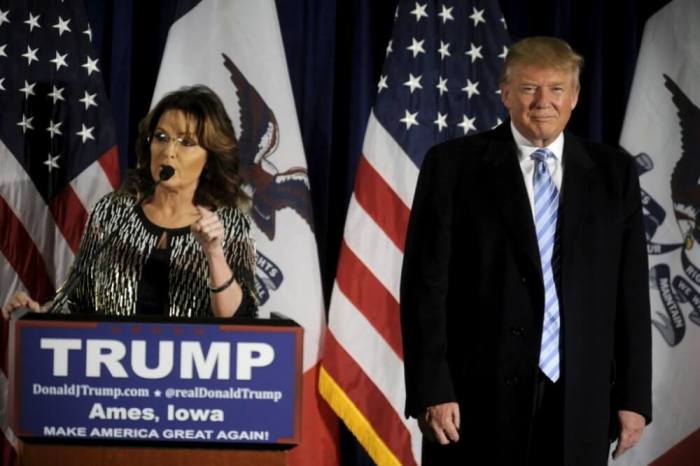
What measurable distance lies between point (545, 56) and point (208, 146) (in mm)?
1099

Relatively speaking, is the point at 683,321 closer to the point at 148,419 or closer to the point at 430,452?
the point at 430,452

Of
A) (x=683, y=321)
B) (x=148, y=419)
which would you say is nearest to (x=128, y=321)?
(x=148, y=419)

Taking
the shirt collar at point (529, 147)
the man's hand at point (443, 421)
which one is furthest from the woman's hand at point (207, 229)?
the shirt collar at point (529, 147)

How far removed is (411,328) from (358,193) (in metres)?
1.73

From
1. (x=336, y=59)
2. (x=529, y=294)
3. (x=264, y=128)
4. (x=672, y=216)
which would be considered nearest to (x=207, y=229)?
(x=529, y=294)

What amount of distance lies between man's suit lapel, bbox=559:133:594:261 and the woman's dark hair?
1065 mm

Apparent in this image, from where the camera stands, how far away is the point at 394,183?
413 centimetres

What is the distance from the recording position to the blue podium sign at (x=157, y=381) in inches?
83.3

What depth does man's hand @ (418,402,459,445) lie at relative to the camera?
2365 mm

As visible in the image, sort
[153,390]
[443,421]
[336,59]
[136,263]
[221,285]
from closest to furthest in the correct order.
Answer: [153,390] < [443,421] < [221,285] < [136,263] < [336,59]

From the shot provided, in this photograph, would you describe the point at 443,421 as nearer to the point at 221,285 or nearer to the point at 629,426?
the point at 629,426

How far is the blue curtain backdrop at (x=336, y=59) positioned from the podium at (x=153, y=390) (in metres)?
2.18

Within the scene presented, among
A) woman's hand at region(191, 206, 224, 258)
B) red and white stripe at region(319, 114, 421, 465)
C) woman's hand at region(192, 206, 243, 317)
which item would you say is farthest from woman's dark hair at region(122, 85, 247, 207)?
red and white stripe at region(319, 114, 421, 465)

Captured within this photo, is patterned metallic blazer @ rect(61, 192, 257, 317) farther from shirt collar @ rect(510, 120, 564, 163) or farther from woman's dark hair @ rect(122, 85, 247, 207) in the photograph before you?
shirt collar @ rect(510, 120, 564, 163)
